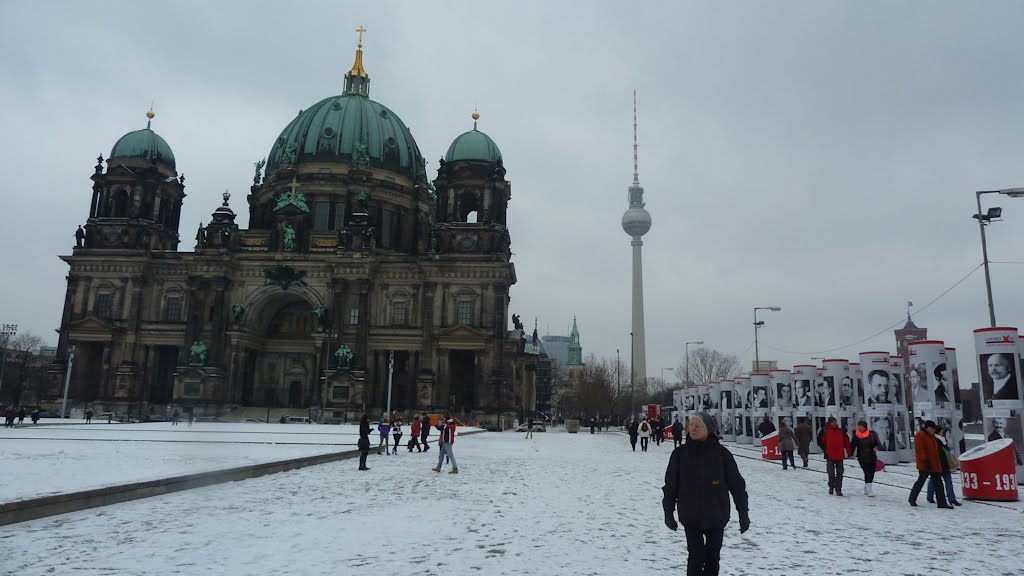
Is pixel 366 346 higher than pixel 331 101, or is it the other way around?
pixel 331 101

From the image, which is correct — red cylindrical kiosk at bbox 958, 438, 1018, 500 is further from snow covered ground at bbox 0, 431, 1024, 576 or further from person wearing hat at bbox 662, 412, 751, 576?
person wearing hat at bbox 662, 412, 751, 576

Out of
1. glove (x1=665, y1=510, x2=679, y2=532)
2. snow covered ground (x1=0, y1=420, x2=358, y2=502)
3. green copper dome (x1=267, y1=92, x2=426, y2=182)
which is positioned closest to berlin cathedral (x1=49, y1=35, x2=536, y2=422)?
green copper dome (x1=267, y1=92, x2=426, y2=182)

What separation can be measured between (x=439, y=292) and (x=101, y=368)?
31762 millimetres

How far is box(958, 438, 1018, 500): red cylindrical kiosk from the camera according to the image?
16.3m

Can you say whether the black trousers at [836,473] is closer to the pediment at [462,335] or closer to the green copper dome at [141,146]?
the pediment at [462,335]

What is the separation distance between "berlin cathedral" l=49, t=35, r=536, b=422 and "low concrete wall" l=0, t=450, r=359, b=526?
42102mm

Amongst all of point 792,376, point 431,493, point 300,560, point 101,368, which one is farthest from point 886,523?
point 101,368

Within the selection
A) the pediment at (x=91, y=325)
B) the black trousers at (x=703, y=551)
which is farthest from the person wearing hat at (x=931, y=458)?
the pediment at (x=91, y=325)

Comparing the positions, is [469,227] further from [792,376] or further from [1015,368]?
[1015,368]

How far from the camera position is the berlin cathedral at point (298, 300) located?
61750 mm

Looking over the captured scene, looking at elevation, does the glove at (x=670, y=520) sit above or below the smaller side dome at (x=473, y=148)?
below

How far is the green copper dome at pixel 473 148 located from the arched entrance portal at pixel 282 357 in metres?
19.9

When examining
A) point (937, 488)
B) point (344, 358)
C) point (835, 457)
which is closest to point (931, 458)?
point (937, 488)

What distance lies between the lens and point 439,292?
6362cm
